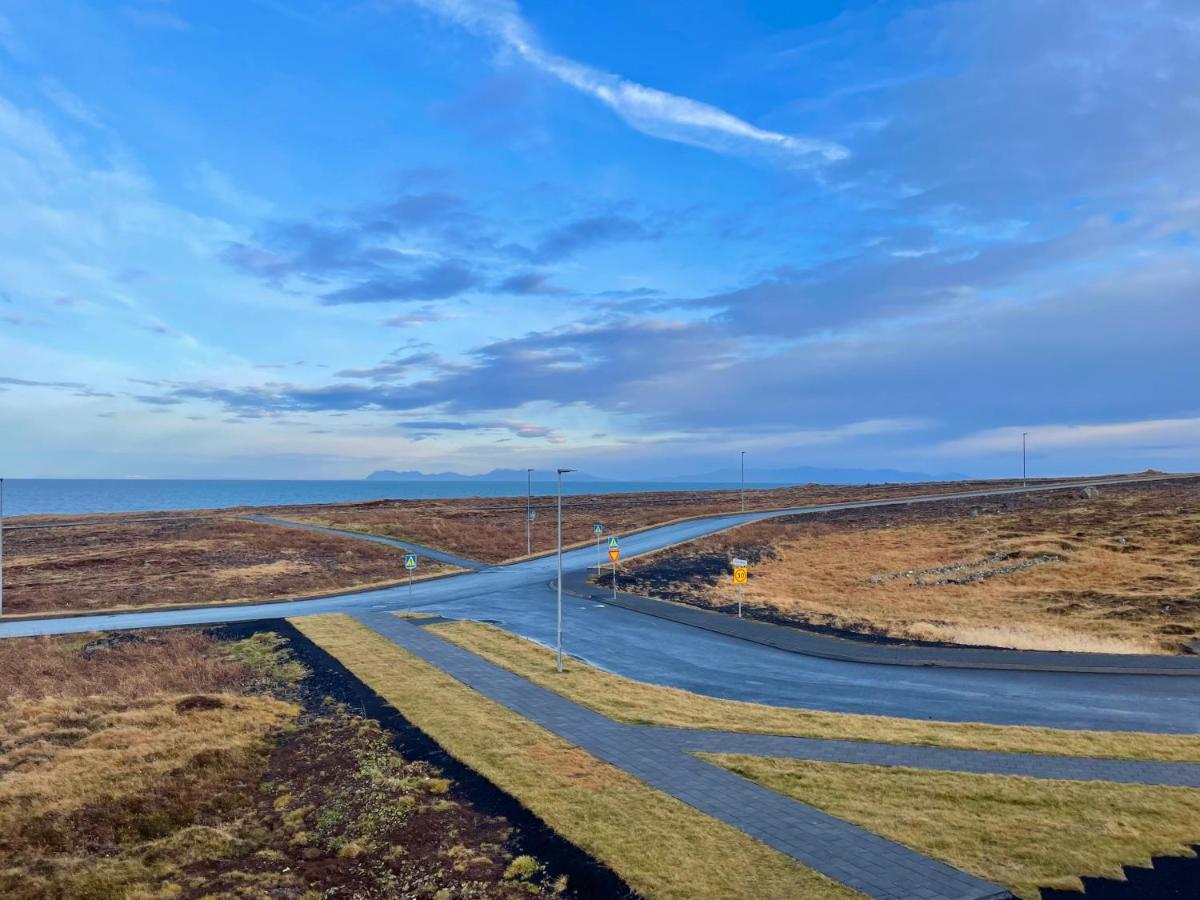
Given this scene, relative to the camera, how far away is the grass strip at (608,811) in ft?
35.4

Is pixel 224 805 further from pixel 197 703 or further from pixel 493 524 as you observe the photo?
pixel 493 524

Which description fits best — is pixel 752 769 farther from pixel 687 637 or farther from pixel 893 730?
pixel 687 637

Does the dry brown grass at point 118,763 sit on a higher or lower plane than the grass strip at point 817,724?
lower

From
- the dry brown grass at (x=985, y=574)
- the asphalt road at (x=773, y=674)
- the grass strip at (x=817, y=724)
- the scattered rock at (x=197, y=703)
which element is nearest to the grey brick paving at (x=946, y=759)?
the grass strip at (x=817, y=724)

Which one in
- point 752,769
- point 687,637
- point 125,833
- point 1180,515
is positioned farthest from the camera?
point 1180,515

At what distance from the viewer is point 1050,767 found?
15695 millimetres

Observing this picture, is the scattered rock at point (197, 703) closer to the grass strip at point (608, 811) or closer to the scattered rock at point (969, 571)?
the grass strip at point (608, 811)

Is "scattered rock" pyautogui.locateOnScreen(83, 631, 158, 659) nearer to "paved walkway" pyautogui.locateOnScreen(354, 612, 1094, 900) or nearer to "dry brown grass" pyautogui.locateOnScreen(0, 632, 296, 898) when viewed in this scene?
"dry brown grass" pyautogui.locateOnScreen(0, 632, 296, 898)

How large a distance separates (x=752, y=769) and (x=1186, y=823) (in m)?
7.84

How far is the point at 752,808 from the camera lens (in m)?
13.4

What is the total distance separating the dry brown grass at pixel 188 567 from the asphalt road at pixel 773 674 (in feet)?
16.5

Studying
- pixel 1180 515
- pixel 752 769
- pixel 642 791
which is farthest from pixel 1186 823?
pixel 1180 515

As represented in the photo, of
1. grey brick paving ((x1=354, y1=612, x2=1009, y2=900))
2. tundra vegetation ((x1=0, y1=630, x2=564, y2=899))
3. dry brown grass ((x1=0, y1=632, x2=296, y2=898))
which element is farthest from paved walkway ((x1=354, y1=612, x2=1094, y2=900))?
A: dry brown grass ((x1=0, y1=632, x2=296, y2=898))

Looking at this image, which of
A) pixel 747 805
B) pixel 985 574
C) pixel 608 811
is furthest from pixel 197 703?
pixel 985 574
